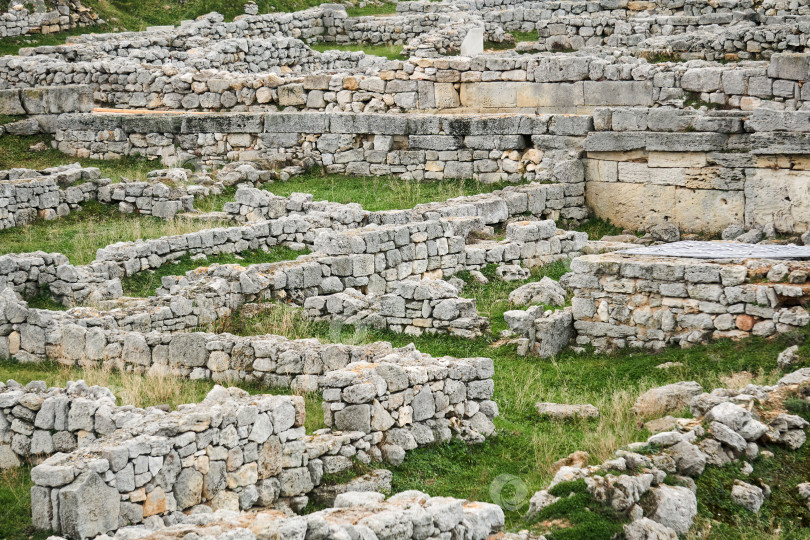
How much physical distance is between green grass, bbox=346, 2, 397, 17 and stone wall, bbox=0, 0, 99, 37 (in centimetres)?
696

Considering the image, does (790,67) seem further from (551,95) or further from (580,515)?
(580,515)

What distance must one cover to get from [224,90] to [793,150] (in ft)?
39.1

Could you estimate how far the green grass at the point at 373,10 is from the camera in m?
39.1

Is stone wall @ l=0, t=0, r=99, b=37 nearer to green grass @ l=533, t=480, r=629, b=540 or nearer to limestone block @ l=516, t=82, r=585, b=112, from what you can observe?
limestone block @ l=516, t=82, r=585, b=112

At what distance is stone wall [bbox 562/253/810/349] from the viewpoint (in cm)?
1588

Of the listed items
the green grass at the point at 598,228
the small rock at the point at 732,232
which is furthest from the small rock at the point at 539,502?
the green grass at the point at 598,228

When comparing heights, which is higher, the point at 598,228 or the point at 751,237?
the point at 751,237

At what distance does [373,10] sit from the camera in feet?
130

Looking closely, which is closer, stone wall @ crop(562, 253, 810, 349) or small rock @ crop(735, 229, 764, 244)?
stone wall @ crop(562, 253, 810, 349)

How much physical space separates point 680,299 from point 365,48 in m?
21.1

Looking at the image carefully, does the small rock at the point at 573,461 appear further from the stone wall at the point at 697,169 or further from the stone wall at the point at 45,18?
the stone wall at the point at 45,18

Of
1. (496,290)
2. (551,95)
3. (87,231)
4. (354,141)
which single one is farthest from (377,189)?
(496,290)

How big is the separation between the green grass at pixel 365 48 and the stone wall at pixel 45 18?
563 centimetres

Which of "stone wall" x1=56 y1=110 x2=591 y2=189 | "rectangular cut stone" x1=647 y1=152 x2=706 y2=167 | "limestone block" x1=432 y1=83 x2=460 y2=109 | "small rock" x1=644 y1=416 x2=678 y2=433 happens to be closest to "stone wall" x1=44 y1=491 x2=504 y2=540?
"small rock" x1=644 y1=416 x2=678 y2=433
